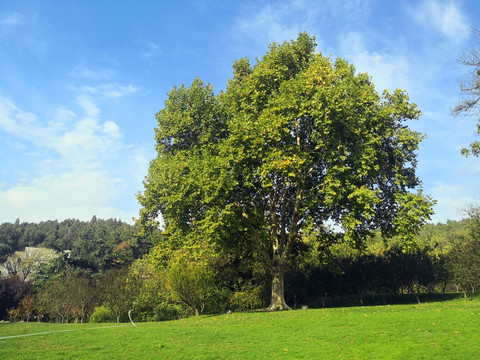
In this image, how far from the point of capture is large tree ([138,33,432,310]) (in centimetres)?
2095

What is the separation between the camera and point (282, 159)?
20.7m

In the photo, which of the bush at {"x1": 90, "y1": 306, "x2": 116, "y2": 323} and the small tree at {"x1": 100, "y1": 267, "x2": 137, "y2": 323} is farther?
the bush at {"x1": 90, "y1": 306, "x2": 116, "y2": 323}

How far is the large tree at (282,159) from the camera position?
20953mm

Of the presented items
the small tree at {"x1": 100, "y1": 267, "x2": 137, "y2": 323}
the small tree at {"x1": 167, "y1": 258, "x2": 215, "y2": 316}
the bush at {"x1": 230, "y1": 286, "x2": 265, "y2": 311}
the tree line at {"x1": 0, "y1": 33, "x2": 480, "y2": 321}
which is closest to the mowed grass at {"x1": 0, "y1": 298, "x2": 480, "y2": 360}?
the tree line at {"x1": 0, "y1": 33, "x2": 480, "y2": 321}

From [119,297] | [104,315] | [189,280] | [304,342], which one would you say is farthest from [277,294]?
[104,315]

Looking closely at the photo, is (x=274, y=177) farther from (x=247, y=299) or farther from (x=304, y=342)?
(x=247, y=299)

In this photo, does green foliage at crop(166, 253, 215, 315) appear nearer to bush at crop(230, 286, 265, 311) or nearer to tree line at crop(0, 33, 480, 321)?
tree line at crop(0, 33, 480, 321)

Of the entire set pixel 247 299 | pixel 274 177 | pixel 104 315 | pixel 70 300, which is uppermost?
pixel 274 177

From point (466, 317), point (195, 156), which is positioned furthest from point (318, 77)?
point (466, 317)

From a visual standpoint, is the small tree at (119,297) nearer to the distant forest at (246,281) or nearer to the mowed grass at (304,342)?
the distant forest at (246,281)

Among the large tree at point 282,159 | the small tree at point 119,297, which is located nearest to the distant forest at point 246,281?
the small tree at point 119,297

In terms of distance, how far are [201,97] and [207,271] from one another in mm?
15585

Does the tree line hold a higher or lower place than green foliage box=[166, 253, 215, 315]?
higher

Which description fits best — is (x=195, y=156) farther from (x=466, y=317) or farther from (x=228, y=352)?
(x=466, y=317)
